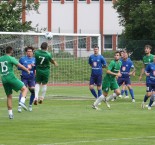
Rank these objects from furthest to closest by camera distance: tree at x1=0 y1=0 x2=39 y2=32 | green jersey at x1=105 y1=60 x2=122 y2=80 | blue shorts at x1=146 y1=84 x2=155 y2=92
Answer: tree at x1=0 y1=0 x2=39 y2=32
green jersey at x1=105 y1=60 x2=122 y2=80
blue shorts at x1=146 y1=84 x2=155 y2=92

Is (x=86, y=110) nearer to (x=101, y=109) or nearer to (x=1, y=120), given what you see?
(x=101, y=109)

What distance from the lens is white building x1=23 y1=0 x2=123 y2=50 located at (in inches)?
3339

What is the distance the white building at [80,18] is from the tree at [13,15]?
23552mm

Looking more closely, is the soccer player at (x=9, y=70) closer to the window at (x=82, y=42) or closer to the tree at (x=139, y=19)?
the window at (x=82, y=42)

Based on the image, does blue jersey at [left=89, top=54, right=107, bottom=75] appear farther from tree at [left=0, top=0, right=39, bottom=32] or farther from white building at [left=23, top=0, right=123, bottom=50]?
white building at [left=23, top=0, right=123, bottom=50]

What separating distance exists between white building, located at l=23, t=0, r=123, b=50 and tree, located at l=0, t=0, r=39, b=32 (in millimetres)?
23552

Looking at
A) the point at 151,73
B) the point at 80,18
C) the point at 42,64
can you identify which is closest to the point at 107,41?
the point at 80,18

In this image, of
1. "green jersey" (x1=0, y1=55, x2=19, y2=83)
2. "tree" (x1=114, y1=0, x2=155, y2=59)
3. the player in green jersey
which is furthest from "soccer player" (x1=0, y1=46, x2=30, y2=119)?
"tree" (x1=114, y1=0, x2=155, y2=59)

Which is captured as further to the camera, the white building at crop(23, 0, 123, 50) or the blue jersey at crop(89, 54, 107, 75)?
the white building at crop(23, 0, 123, 50)

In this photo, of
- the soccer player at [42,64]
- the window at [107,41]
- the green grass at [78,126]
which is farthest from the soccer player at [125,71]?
the window at [107,41]

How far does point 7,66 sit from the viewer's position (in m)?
19.8

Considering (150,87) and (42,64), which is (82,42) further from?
(42,64)

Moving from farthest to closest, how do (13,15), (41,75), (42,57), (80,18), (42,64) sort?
(80,18)
(13,15)
(41,75)
(42,64)
(42,57)

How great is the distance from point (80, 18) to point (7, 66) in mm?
65654
